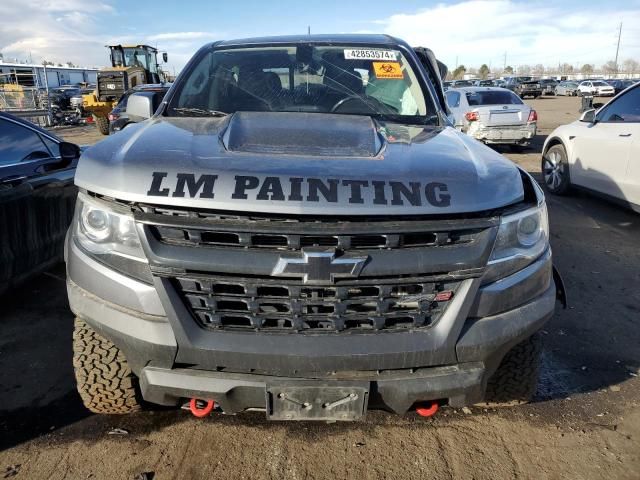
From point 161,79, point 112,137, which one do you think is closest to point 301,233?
point 112,137

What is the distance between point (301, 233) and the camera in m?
1.85

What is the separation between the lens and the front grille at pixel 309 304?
1902mm

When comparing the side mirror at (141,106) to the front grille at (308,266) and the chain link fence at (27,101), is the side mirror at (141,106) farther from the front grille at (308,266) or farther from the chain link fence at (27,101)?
the chain link fence at (27,101)

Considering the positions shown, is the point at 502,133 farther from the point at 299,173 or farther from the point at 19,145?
the point at 299,173

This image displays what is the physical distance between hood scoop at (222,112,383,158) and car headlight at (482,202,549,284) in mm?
640

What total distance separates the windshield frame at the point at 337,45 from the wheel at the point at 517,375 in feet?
4.58

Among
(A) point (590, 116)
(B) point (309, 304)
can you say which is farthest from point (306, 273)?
(A) point (590, 116)

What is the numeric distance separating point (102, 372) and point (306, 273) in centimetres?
114

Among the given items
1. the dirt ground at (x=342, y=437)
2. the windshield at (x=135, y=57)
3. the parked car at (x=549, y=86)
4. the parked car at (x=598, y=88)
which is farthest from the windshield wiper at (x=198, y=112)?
the parked car at (x=549, y=86)

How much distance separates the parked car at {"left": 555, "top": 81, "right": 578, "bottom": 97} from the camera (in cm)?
4853

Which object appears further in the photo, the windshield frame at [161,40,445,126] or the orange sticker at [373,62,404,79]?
the orange sticker at [373,62,404,79]

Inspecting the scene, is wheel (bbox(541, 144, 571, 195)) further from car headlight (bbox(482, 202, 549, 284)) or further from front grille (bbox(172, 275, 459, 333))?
front grille (bbox(172, 275, 459, 333))

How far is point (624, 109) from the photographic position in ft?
20.9

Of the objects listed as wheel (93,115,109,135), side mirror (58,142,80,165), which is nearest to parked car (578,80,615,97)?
wheel (93,115,109,135)
